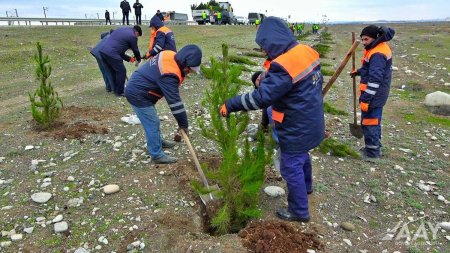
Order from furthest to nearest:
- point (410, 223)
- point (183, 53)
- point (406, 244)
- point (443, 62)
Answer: point (443, 62)
point (183, 53)
point (410, 223)
point (406, 244)

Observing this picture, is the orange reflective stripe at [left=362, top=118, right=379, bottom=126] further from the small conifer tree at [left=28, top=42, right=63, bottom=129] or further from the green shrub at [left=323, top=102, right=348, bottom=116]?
the small conifer tree at [left=28, top=42, right=63, bottom=129]

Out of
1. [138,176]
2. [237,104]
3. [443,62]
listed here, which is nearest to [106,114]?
[138,176]

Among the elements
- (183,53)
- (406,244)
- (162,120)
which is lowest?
(406,244)

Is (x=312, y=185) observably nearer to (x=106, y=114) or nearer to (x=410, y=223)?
(x=410, y=223)

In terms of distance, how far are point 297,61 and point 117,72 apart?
20.7 feet

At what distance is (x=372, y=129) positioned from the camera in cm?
574

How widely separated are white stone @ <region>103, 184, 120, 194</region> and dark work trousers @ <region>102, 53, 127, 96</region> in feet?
15.4

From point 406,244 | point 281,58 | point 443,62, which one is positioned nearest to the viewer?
point 281,58

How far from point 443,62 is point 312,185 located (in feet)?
53.2

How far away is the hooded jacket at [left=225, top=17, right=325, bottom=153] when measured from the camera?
342 centimetres

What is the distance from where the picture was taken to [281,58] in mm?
3395

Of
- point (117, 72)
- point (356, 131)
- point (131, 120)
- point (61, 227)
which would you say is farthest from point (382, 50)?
point (117, 72)

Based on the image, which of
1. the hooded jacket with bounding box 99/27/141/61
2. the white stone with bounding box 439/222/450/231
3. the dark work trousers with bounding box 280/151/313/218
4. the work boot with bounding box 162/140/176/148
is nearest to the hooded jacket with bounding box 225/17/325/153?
the dark work trousers with bounding box 280/151/313/218

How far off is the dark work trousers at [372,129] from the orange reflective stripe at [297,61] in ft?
8.65
